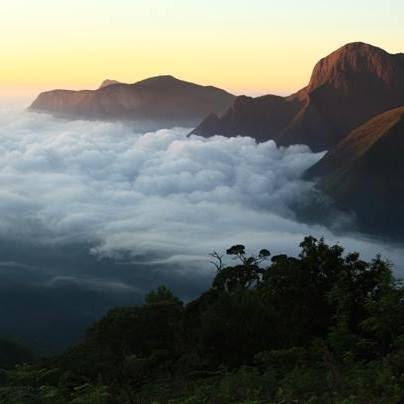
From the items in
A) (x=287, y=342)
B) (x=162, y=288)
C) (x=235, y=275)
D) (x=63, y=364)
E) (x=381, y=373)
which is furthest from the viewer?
(x=162, y=288)

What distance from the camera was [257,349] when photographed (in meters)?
42.2

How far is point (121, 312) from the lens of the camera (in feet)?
174

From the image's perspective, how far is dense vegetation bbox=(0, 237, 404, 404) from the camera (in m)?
20.0

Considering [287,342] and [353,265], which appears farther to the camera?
[353,265]

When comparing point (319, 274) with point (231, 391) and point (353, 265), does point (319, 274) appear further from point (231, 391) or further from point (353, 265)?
point (231, 391)

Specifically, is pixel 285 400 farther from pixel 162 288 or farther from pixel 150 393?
pixel 162 288

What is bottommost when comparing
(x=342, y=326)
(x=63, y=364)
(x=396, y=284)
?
(x=63, y=364)

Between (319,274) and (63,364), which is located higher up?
(319,274)

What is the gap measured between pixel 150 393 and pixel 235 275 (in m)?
59.7

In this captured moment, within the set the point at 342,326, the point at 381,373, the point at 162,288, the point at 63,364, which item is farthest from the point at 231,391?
the point at 162,288

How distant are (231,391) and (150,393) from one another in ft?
16.3

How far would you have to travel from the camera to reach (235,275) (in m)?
83.2

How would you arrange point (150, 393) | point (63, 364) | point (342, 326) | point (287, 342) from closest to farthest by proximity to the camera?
point (150, 393), point (342, 326), point (63, 364), point (287, 342)

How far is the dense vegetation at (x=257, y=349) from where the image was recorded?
19953mm
